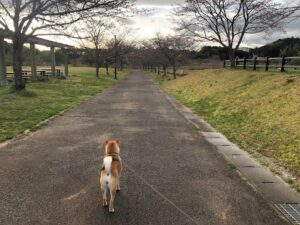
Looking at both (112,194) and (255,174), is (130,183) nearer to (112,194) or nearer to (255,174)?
(112,194)

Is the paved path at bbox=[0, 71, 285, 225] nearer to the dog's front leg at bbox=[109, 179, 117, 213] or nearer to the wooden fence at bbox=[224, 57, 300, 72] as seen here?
the dog's front leg at bbox=[109, 179, 117, 213]

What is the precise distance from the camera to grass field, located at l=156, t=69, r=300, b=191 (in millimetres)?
7872

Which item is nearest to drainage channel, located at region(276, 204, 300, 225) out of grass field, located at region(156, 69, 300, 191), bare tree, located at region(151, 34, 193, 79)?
grass field, located at region(156, 69, 300, 191)

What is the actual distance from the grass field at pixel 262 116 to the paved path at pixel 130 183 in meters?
1.34

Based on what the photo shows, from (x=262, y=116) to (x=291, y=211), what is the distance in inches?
261

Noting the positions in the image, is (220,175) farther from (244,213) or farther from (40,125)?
(40,125)

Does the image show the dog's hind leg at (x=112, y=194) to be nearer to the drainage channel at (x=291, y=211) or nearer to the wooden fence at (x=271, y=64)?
Result: the drainage channel at (x=291, y=211)

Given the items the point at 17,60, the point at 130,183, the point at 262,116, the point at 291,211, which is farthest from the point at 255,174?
the point at 17,60

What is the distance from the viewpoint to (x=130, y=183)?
5.53 m

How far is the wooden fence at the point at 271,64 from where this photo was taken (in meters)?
19.6

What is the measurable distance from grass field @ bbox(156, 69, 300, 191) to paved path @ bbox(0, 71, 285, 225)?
1339 millimetres

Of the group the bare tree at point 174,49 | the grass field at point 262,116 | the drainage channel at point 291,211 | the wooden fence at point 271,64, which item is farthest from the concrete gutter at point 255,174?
the bare tree at point 174,49

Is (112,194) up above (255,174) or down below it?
above

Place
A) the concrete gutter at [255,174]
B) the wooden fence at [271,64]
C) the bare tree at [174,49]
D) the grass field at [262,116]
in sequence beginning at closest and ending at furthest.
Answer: the concrete gutter at [255,174], the grass field at [262,116], the wooden fence at [271,64], the bare tree at [174,49]
